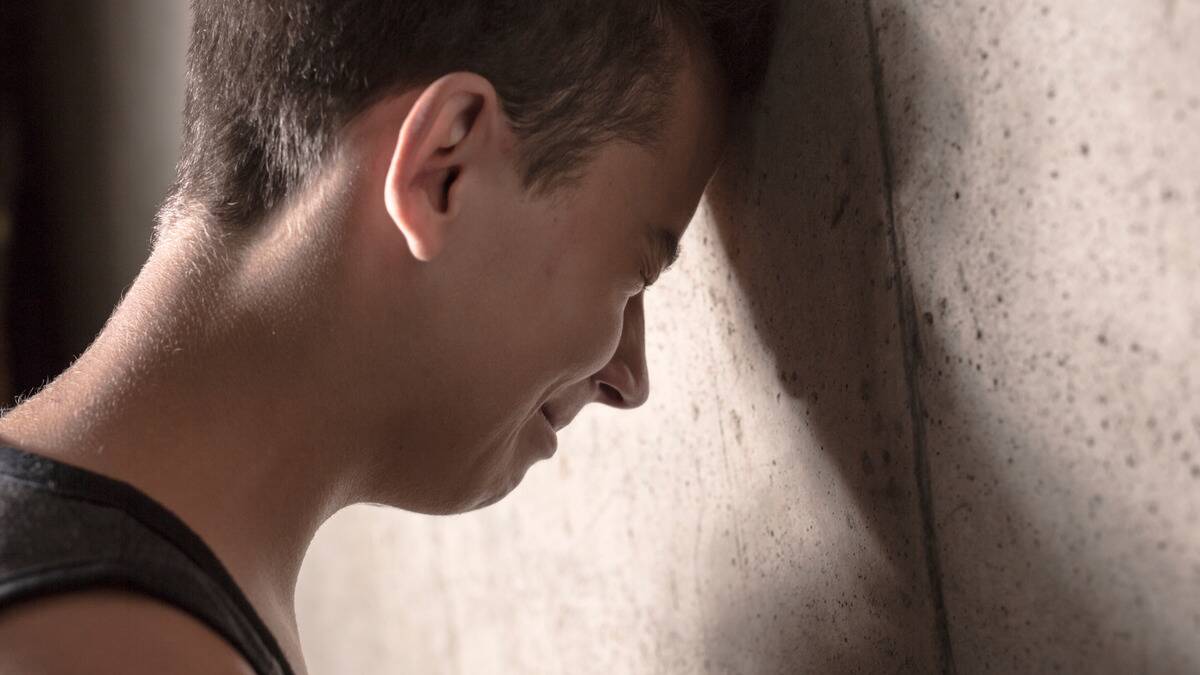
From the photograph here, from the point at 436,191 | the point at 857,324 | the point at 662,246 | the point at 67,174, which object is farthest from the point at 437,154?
the point at 67,174

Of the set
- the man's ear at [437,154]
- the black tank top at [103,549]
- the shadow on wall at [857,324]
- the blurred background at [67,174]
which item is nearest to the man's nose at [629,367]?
the shadow on wall at [857,324]

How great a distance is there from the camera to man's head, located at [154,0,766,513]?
89 centimetres

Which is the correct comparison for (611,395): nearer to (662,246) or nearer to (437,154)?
(662,246)

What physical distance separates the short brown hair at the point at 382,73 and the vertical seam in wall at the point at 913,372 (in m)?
0.18

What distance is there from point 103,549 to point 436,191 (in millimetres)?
317

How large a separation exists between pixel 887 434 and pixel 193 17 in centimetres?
62

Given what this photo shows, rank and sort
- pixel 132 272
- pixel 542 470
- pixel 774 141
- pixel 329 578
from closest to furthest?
1. pixel 774 141
2. pixel 542 470
3. pixel 329 578
4. pixel 132 272

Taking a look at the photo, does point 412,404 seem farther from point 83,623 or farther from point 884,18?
point 884,18

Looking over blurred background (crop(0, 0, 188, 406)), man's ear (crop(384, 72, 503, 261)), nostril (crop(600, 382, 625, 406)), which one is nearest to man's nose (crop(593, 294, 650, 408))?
nostril (crop(600, 382, 625, 406))

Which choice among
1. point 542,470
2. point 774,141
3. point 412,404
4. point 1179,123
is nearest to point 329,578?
point 542,470

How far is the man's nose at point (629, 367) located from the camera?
3.54 feet

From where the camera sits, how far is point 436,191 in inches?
34.7

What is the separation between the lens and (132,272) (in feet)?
9.47

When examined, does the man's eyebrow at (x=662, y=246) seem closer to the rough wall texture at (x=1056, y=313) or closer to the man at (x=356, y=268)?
the man at (x=356, y=268)
